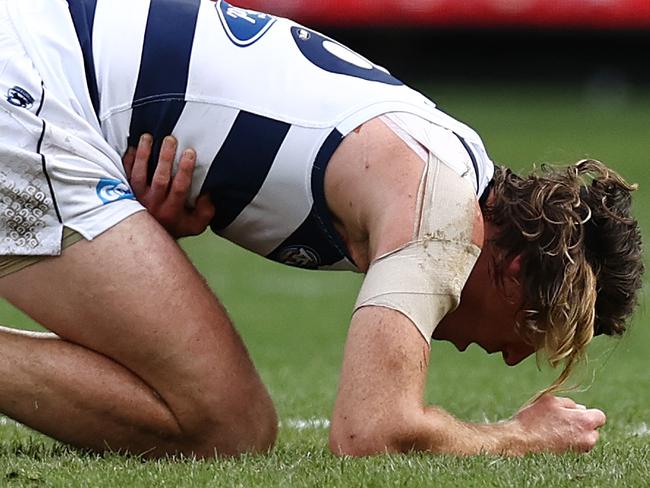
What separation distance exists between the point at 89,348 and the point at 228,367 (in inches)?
14.4

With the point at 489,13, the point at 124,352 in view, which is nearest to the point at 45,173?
the point at 124,352

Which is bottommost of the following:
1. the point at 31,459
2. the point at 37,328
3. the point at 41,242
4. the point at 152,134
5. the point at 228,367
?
the point at 37,328

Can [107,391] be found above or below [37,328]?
above

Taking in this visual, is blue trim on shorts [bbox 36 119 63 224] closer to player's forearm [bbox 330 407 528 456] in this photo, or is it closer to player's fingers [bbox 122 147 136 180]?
player's fingers [bbox 122 147 136 180]

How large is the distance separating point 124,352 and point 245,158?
59 cm

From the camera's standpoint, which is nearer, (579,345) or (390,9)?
(579,345)

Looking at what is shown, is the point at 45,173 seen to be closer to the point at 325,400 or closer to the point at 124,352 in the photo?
the point at 124,352

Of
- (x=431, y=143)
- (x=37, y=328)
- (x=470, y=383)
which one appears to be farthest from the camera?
(x=37, y=328)

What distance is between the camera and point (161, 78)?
14.0ft

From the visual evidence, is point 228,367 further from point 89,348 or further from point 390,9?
point 390,9

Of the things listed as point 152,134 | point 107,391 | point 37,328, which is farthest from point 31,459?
point 37,328

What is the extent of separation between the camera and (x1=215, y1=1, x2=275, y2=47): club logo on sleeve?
431cm

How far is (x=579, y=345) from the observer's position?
14.1 ft

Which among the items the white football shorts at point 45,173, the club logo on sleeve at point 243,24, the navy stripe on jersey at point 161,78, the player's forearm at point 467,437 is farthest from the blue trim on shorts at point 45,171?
the player's forearm at point 467,437
